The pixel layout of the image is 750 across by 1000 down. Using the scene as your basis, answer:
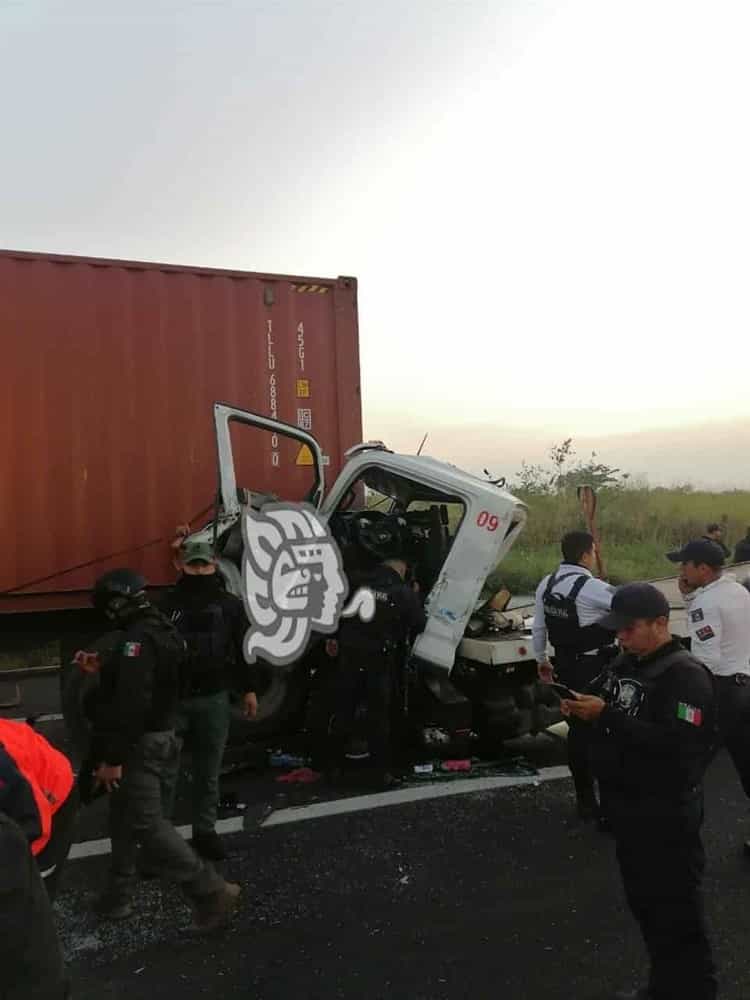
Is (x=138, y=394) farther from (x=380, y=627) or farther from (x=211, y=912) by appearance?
(x=211, y=912)

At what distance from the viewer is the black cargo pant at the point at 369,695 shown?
4.27 meters

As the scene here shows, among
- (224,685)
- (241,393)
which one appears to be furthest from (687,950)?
(241,393)

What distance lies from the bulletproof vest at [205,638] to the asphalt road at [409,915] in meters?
0.91

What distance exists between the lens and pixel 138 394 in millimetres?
5418

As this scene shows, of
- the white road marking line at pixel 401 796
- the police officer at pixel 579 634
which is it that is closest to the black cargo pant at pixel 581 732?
the police officer at pixel 579 634

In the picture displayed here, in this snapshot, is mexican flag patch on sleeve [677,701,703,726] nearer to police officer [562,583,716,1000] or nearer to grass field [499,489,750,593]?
police officer [562,583,716,1000]

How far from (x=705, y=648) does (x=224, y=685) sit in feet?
7.35

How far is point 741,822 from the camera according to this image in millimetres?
3725

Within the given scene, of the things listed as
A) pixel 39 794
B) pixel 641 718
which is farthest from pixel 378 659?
pixel 39 794

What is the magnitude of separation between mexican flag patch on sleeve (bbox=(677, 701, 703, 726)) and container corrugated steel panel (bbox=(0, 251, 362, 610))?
400 cm

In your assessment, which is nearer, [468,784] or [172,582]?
[468,784]

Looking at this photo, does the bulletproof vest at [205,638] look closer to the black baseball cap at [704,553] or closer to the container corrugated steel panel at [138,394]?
the container corrugated steel panel at [138,394]

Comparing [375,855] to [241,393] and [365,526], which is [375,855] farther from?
[241,393]

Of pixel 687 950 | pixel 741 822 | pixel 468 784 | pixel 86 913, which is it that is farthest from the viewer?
pixel 468 784
